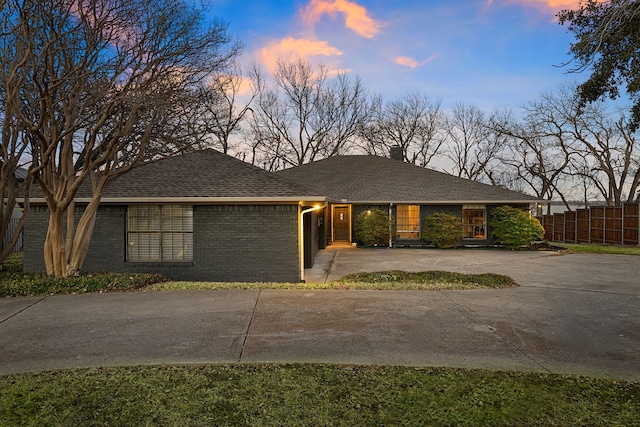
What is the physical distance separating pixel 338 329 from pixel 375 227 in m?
13.8

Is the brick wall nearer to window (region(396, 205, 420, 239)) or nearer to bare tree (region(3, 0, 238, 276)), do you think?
bare tree (region(3, 0, 238, 276))

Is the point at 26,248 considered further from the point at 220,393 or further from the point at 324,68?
the point at 324,68

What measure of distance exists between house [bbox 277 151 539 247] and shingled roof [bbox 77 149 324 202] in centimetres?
611

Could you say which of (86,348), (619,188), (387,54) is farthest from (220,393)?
(619,188)

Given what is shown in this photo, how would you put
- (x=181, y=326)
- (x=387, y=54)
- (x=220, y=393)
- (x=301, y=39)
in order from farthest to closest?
1. (x=301, y=39)
2. (x=387, y=54)
3. (x=181, y=326)
4. (x=220, y=393)

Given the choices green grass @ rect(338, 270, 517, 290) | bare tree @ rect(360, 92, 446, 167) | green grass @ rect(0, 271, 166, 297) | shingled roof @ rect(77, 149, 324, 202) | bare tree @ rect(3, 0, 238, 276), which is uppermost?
bare tree @ rect(360, 92, 446, 167)

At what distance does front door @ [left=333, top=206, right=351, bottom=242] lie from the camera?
2012cm

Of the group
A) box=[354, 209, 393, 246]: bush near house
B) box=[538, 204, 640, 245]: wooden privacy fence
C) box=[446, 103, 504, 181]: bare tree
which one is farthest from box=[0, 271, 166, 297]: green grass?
box=[446, 103, 504, 181]: bare tree

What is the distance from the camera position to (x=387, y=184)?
20891mm

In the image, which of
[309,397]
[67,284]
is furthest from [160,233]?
[309,397]

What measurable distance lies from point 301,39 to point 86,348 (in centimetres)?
1375

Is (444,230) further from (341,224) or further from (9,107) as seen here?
(9,107)

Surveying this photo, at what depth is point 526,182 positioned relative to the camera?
123 ft

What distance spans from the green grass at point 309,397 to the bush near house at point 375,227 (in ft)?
49.0
